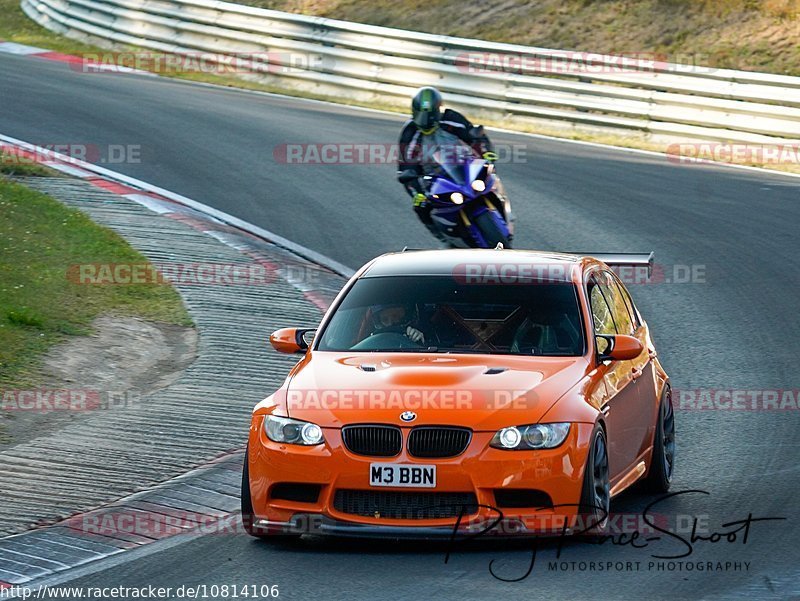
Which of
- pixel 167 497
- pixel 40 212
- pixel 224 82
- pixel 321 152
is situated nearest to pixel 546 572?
pixel 167 497

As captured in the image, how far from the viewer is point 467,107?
2536 centimetres

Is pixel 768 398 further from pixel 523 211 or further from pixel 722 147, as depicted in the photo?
pixel 722 147

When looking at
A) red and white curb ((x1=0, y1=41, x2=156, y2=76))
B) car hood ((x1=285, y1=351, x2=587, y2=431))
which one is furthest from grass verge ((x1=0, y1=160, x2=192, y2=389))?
red and white curb ((x1=0, y1=41, x2=156, y2=76))

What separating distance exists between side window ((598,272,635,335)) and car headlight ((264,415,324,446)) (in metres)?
2.56

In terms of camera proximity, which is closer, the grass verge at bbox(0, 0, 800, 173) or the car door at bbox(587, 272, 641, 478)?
the car door at bbox(587, 272, 641, 478)

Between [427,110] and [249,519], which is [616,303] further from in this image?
[427,110]

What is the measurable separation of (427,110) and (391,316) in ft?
20.2

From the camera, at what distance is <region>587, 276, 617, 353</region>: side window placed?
29.3ft

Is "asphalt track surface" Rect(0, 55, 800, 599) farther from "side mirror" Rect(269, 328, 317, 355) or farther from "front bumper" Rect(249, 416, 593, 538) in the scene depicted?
"side mirror" Rect(269, 328, 317, 355)

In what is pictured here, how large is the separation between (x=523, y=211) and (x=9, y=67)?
1381 cm

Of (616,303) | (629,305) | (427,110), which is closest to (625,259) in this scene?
(629,305)

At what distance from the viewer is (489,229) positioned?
1413 centimetres

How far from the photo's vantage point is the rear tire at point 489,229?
555 inches

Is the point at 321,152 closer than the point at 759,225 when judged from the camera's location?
No
